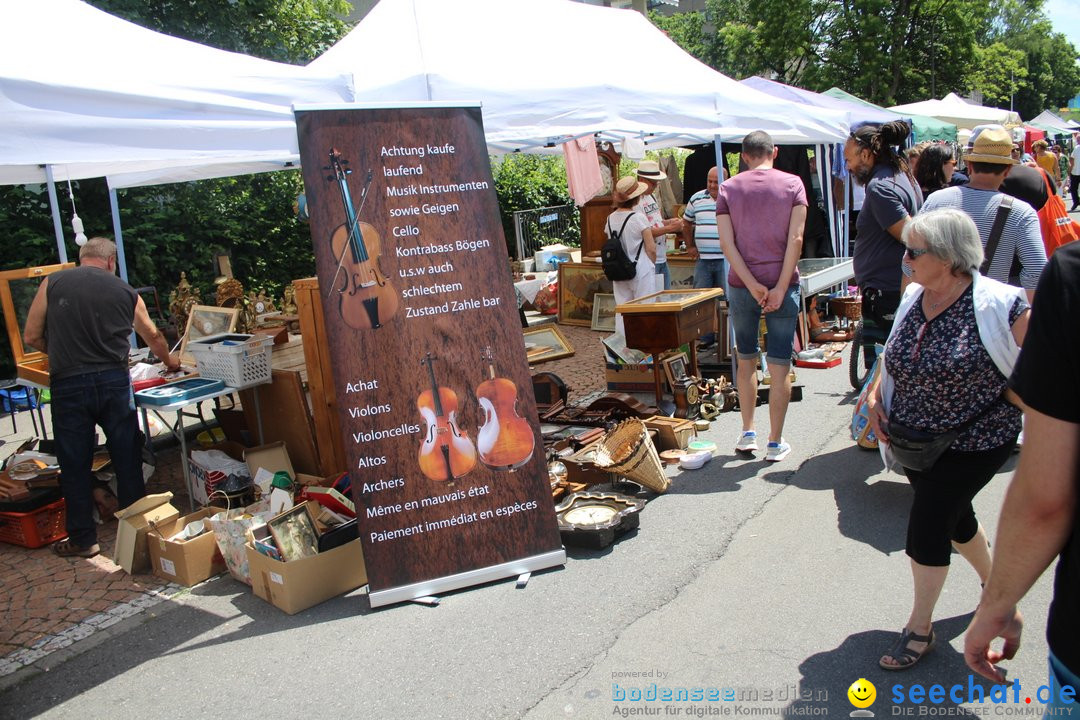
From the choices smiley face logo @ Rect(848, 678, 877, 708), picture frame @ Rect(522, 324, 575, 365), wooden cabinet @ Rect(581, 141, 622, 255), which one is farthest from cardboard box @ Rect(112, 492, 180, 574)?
wooden cabinet @ Rect(581, 141, 622, 255)

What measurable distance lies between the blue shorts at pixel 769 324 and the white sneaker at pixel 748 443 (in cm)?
53

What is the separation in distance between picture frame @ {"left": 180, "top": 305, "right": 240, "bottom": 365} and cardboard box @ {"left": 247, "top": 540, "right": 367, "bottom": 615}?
103 inches

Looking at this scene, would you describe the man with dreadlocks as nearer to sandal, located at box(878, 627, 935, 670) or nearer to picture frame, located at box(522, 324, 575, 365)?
picture frame, located at box(522, 324, 575, 365)

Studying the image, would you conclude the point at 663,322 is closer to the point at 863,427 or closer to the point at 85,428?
the point at 863,427

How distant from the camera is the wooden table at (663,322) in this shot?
6.25 metres

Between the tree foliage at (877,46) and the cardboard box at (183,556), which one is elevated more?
the tree foliage at (877,46)

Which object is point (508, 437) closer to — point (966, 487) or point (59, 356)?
point (966, 487)

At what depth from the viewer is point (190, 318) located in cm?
664

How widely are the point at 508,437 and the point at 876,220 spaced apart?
2951 millimetres

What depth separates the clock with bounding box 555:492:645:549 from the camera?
4.30 meters

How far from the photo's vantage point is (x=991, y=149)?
4695 millimetres

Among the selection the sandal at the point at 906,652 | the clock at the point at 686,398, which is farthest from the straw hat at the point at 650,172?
the sandal at the point at 906,652

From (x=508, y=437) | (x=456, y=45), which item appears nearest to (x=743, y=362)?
(x=508, y=437)

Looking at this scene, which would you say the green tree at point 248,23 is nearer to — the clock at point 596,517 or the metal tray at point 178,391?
the metal tray at point 178,391
